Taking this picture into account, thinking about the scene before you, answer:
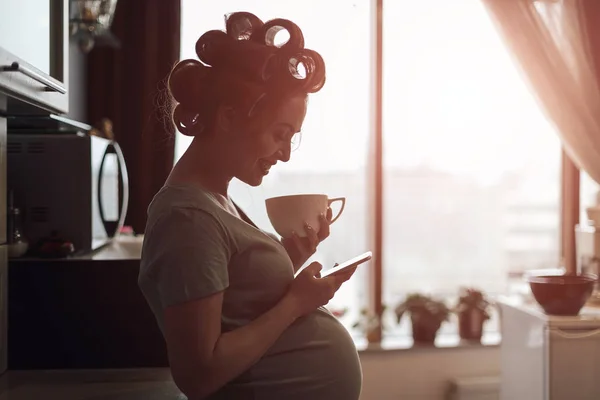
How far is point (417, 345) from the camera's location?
2861 millimetres

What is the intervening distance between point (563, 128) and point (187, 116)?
2.39 meters

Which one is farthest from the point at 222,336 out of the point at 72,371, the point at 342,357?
the point at 72,371

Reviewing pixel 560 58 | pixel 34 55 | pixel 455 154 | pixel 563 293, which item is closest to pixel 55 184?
pixel 34 55

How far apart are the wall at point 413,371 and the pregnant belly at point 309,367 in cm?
192

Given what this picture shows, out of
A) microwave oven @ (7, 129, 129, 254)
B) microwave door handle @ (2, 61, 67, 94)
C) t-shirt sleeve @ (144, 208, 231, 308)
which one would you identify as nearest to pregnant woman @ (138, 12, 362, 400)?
t-shirt sleeve @ (144, 208, 231, 308)

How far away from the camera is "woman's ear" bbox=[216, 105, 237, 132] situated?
0.85 metres

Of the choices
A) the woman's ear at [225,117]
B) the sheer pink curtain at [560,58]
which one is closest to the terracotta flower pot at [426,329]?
the sheer pink curtain at [560,58]

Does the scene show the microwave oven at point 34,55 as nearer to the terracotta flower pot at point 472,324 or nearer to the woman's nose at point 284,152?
the woman's nose at point 284,152

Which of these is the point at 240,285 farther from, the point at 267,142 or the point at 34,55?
the point at 34,55

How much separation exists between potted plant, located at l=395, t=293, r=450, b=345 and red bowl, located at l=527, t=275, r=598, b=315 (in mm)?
583

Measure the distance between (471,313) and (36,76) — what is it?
93.1 inches

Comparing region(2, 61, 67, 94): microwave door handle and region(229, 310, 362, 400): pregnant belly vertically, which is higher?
region(2, 61, 67, 94): microwave door handle

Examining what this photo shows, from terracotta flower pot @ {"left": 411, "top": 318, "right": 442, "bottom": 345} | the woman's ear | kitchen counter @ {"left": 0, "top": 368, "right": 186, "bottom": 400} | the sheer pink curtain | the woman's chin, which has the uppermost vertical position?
the sheer pink curtain

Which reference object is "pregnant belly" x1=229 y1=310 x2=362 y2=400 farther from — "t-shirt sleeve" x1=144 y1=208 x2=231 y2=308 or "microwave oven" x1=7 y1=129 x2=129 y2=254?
"microwave oven" x1=7 y1=129 x2=129 y2=254
